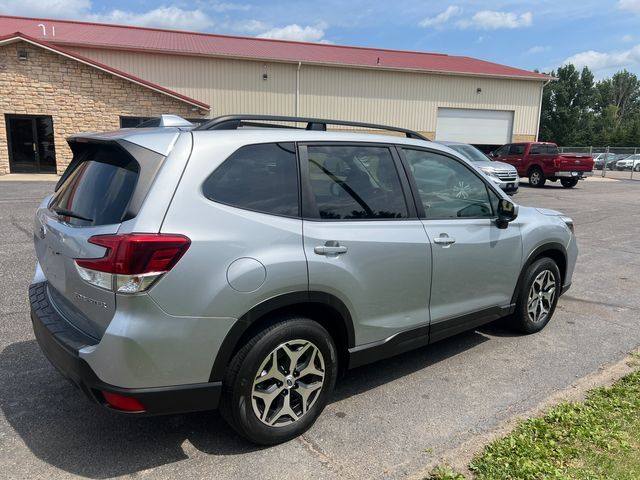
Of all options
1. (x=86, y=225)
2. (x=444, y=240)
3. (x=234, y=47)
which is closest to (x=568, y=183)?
(x=234, y=47)

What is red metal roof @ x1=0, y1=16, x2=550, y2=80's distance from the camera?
25656mm

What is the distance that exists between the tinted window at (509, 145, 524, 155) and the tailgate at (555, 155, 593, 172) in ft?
6.37

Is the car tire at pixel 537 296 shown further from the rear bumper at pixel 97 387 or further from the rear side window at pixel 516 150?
the rear side window at pixel 516 150

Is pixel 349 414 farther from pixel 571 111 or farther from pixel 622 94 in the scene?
pixel 622 94

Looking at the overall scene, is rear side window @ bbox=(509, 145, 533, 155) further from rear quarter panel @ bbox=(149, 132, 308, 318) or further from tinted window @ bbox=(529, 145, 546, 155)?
rear quarter panel @ bbox=(149, 132, 308, 318)

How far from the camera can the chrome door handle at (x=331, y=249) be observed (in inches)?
111

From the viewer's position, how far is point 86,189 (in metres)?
2.90

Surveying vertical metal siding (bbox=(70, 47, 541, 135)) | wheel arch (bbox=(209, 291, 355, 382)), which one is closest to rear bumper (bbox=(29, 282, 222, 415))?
wheel arch (bbox=(209, 291, 355, 382))

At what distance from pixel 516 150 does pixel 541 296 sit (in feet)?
65.7

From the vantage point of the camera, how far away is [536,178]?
71.4ft

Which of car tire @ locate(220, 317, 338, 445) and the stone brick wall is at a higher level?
the stone brick wall

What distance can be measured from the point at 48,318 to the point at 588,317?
485 cm

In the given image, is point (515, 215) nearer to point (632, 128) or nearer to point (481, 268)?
point (481, 268)

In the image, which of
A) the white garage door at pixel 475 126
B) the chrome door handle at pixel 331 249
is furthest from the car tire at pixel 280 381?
the white garage door at pixel 475 126
